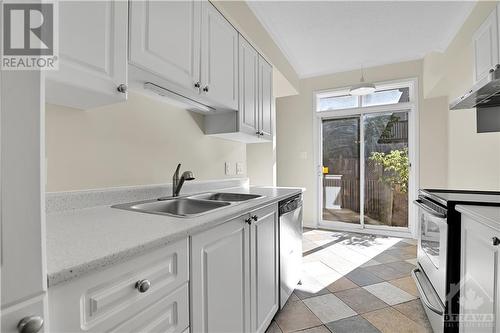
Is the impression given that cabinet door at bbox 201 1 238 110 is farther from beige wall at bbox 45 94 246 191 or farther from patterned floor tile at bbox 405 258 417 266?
patterned floor tile at bbox 405 258 417 266

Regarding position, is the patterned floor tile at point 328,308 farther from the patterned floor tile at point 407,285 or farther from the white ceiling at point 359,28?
the white ceiling at point 359,28

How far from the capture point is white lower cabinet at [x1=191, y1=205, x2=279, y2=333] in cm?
96

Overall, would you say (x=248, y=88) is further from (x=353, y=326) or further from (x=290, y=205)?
(x=353, y=326)

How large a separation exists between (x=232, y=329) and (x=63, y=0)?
4.97 feet

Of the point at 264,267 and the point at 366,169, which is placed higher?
the point at 366,169

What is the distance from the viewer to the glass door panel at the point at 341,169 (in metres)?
4.17

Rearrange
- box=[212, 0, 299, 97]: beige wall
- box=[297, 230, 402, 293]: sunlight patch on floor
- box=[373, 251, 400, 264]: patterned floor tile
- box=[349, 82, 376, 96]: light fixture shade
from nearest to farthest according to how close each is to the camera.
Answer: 1. box=[212, 0, 299, 97]: beige wall
2. box=[297, 230, 402, 293]: sunlight patch on floor
3. box=[373, 251, 400, 264]: patterned floor tile
4. box=[349, 82, 376, 96]: light fixture shade

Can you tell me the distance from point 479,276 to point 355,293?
3.95ft

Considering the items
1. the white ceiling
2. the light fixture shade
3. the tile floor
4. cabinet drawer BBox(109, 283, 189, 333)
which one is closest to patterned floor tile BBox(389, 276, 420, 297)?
the tile floor

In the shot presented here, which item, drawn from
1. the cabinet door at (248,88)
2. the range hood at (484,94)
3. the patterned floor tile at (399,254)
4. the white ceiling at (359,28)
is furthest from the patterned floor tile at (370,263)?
the white ceiling at (359,28)

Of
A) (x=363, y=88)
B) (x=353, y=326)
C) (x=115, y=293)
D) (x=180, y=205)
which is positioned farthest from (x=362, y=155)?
(x=115, y=293)

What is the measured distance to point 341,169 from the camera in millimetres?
4254

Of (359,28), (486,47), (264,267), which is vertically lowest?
(264,267)

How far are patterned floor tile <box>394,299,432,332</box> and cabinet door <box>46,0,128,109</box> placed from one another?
239cm
